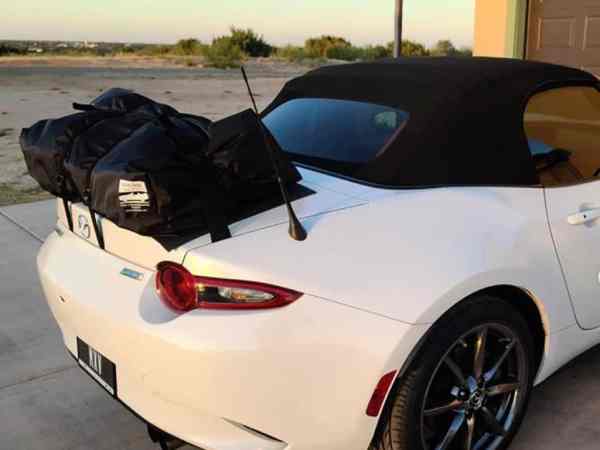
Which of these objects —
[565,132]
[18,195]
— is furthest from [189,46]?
[565,132]

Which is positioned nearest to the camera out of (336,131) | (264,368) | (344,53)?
(264,368)

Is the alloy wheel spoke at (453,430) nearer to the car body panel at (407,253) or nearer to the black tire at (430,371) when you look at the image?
the black tire at (430,371)

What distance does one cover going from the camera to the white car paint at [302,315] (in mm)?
2105

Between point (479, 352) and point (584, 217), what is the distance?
79 cm

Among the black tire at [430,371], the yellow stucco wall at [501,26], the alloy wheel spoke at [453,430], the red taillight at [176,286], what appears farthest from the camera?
the yellow stucco wall at [501,26]

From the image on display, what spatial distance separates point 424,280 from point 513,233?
1.71 ft

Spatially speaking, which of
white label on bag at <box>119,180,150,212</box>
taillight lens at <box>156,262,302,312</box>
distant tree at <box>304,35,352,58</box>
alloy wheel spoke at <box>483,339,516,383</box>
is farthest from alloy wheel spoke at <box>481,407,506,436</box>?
distant tree at <box>304,35,352,58</box>

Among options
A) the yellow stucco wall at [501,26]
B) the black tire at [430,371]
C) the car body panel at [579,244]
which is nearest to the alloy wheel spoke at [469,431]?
the black tire at [430,371]

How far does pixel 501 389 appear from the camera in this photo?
8.81 ft

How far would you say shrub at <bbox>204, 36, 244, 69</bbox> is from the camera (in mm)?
38844

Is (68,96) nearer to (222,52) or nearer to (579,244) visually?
(579,244)

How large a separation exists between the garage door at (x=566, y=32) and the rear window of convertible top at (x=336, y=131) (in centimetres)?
548

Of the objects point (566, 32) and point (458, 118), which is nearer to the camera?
point (458, 118)

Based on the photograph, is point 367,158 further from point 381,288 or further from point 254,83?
point 254,83
